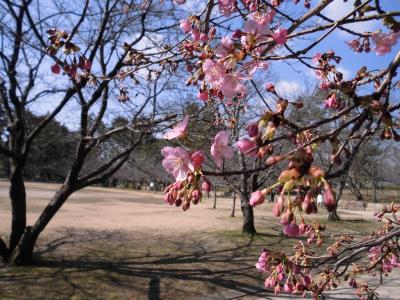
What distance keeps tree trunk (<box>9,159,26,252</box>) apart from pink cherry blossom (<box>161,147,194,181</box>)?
7463 mm

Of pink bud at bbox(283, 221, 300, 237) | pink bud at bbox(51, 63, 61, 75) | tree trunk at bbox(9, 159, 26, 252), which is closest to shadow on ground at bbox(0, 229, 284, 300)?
tree trunk at bbox(9, 159, 26, 252)

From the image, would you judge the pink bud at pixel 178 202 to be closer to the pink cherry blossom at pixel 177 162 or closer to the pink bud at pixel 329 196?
the pink cherry blossom at pixel 177 162

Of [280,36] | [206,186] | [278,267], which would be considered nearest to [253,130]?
[206,186]

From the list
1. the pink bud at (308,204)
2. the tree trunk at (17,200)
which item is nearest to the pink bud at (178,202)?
the pink bud at (308,204)

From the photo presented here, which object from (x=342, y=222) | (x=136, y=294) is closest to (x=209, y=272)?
(x=136, y=294)

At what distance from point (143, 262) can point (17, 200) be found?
2634 mm

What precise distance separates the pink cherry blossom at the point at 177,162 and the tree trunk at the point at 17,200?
7.46m

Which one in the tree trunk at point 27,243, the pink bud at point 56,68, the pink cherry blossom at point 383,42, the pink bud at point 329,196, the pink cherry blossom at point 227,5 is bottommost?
the tree trunk at point 27,243

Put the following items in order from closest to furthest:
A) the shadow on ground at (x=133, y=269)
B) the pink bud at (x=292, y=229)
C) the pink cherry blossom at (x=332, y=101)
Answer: the pink bud at (x=292, y=229) < the pink cherry blossom at (x=332, y=101) < the shadow on ground at (x=133, y=269)

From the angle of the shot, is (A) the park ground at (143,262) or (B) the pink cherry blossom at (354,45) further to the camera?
(A) the park ground at (143,262)

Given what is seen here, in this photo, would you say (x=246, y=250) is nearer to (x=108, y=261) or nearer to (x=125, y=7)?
(x=108, y=261)

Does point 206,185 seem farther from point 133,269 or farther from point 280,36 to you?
point 133,269

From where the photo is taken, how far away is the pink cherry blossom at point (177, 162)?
116 centimetres

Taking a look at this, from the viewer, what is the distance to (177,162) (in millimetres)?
1184
